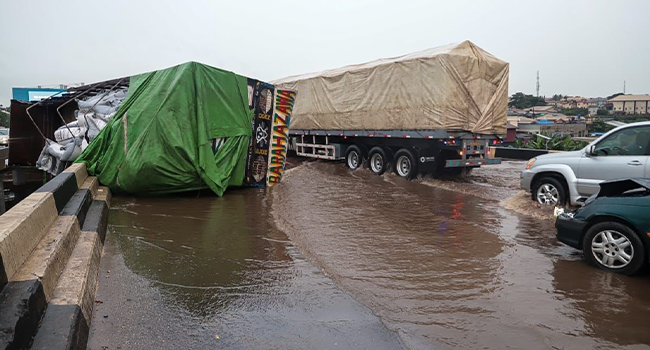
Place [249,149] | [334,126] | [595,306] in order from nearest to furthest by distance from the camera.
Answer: [595,306] → [249,149] → [334,126]

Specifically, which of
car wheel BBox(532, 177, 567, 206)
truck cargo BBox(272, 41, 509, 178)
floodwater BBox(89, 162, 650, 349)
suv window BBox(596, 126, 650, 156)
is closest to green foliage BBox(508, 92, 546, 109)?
truck cargo BBox(272, 41, 509, 178)

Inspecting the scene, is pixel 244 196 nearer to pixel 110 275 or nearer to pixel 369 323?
pixel 110 275

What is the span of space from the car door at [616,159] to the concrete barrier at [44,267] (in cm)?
721

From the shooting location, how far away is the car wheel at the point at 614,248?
4551 mm

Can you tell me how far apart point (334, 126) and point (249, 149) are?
5317 millimetres

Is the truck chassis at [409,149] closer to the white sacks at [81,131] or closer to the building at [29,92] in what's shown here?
the white sacks at [81,131]

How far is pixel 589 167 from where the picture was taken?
7289mm

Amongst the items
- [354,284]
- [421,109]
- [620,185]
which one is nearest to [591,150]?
[620,185]

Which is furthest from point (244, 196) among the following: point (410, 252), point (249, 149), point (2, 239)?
point (2, 239)

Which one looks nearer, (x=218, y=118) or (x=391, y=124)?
(x=218, y=118)

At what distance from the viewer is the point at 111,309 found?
375 centimetres

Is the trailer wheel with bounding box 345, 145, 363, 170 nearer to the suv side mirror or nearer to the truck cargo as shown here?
the truck cargo

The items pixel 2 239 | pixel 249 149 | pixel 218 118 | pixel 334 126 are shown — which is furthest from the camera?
pixel 334 126

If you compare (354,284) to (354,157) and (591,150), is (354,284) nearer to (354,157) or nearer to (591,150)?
(591,150)
